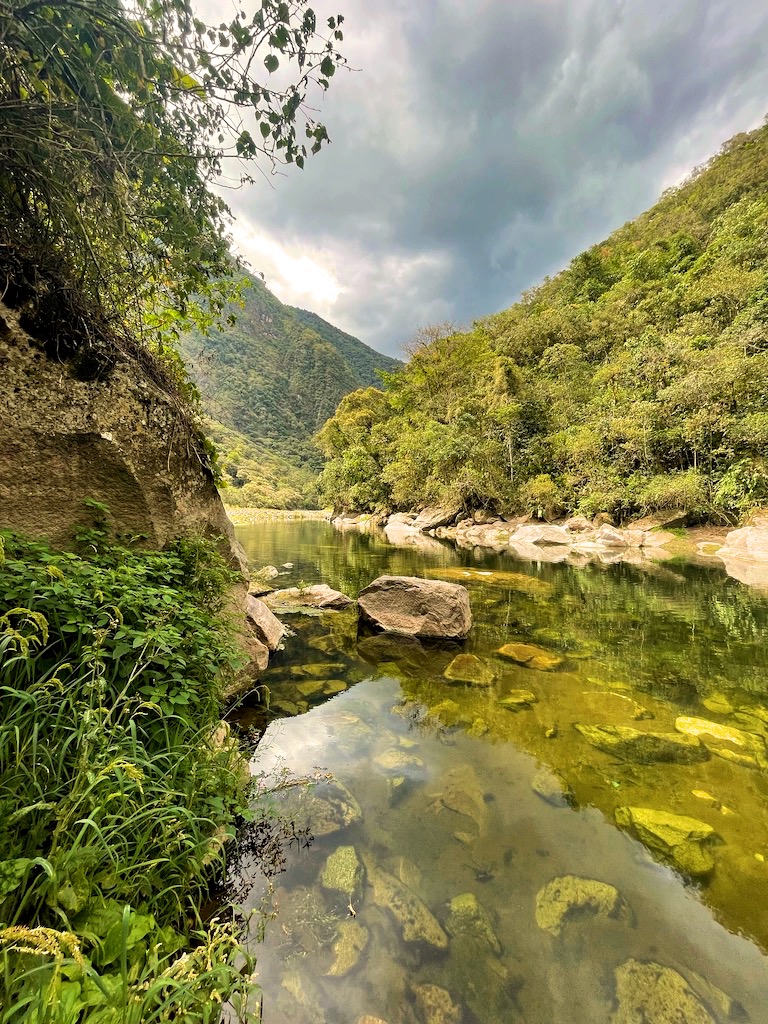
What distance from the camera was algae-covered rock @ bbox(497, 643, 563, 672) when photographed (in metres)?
6.94

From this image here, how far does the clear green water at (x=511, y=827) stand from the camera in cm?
233

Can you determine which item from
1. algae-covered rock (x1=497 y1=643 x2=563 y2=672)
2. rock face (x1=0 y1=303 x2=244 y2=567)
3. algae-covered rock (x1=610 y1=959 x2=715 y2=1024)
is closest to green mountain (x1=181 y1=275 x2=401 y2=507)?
algae-covered rock (x1=497 y1=643 x2=563 y2=672)

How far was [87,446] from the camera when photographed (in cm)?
382

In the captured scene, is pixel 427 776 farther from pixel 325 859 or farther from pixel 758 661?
pixel 758 661

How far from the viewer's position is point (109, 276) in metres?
4.01

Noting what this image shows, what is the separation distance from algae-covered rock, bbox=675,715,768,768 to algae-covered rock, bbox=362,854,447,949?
12.5 feet

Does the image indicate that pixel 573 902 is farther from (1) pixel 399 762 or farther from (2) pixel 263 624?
(2) pixel 263 624

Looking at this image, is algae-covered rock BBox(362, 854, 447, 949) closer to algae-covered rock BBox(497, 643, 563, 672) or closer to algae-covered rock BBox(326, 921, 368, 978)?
algae-covered rock BBox(326, 921, 368, 978)

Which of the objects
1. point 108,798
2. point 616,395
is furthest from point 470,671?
point 616,395

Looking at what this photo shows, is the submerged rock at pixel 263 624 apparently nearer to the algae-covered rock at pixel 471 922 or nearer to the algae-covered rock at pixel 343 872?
the algae-covered rock at pixel 343 872

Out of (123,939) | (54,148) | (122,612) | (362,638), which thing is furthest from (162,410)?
(362,638)

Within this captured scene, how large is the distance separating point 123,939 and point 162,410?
435 cm

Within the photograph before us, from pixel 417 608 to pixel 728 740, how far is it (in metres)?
5.18

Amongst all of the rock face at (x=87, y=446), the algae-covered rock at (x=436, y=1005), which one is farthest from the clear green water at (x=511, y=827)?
the rock face at (x=87, y=446)
